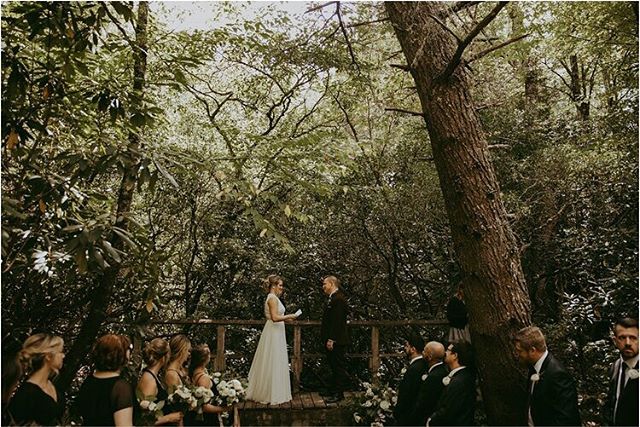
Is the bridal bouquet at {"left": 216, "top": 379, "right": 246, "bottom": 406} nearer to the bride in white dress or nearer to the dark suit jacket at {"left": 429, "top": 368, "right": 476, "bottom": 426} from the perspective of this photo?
the dark suit jacket at {"left": 429, "top": 368, "right": 476, "bottom": 426}

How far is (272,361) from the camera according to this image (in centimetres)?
750

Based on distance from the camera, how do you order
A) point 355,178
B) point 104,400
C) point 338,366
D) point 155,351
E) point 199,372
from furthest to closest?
point 355,178
point 338,366
point 199,372
point 155,351
point 104,400

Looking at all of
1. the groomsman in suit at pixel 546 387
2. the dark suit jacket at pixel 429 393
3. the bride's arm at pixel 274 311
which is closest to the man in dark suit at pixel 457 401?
the dark suit jacket at pixel 429 393

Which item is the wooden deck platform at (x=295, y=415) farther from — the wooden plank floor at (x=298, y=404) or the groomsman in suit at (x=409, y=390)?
the groomsman in suit at (x=409, y=390)

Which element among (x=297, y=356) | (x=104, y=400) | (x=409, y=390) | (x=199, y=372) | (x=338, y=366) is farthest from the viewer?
(x=297, y=356)

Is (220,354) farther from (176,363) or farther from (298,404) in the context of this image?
(176,363)

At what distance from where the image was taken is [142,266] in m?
4.50

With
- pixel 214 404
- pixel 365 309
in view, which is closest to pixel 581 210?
pixel 365 309

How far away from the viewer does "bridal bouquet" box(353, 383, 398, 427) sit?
6.28 metres

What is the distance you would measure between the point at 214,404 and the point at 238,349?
5.31 m

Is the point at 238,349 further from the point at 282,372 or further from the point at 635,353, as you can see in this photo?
the point at 635,353

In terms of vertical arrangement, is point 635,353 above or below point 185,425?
above

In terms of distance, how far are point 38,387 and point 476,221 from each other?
3528 millimetres

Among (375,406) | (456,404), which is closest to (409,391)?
(456,404)
